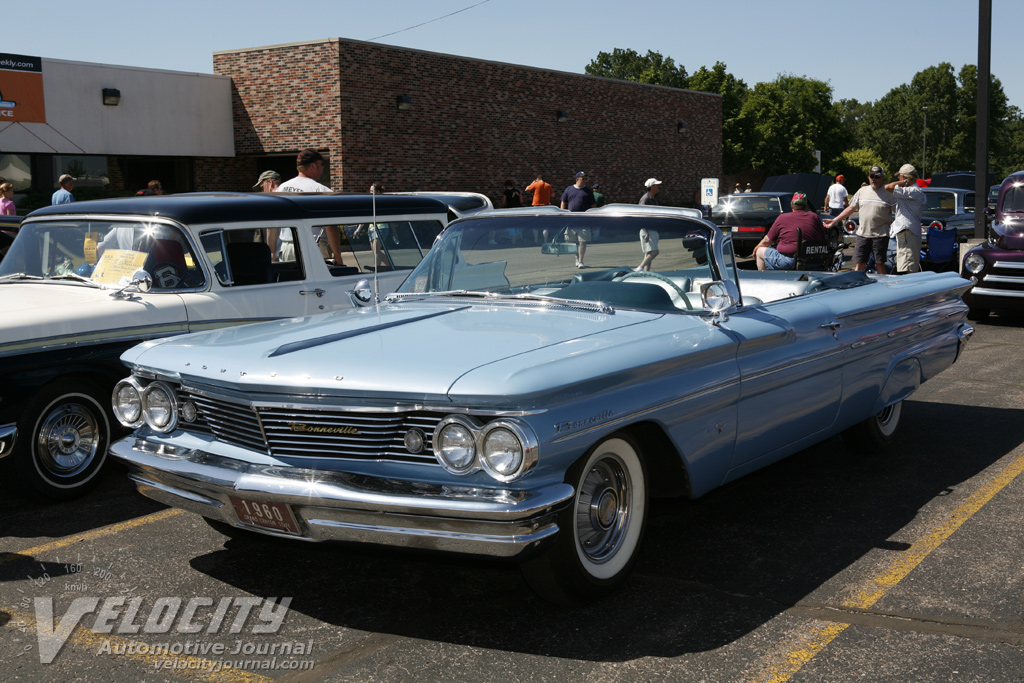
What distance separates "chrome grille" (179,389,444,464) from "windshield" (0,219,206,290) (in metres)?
2.47

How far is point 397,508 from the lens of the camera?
11.1 feet

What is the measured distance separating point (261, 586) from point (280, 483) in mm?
846

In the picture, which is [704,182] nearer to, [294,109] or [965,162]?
[294,109]

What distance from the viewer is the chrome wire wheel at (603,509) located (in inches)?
150

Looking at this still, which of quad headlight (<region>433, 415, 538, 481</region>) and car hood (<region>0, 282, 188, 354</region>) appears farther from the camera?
car hood (<region>0, 282, 188, 354</region>)

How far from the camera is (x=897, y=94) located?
409 feet

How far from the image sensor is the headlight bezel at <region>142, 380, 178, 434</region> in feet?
13.5

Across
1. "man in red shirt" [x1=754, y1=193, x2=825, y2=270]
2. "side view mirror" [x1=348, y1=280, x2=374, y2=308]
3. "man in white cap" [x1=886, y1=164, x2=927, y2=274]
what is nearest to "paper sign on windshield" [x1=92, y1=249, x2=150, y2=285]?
"side view mirror" [x1=348, y1=280, x2=374, y2=308]

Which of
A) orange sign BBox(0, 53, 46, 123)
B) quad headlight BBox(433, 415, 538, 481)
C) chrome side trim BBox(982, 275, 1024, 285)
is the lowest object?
quad headlight BBox(433, 415, 538, 481)

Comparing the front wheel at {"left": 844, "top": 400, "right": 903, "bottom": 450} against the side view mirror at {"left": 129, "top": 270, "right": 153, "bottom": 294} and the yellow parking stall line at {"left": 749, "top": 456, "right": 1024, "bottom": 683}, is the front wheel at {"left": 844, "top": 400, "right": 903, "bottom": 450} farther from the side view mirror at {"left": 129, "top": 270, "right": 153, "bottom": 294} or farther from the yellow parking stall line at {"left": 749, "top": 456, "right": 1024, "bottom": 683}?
the side view mirror at {"left": 129, "top": 270, "right": 153, "bottom": 294}

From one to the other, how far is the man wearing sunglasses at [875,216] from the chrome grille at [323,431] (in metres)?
9.82

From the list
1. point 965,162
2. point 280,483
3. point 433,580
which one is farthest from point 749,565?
point 965,162

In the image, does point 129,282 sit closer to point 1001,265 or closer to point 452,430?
point 452,430

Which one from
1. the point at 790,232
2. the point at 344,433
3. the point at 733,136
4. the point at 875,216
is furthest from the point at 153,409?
the point at 733,136
